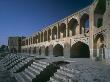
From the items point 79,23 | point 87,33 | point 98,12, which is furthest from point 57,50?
point 98,12

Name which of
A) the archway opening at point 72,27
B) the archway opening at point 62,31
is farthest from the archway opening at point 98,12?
the archway opening at point 62,31

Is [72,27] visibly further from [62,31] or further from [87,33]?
[87,33]

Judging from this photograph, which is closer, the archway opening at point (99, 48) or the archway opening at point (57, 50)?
the archway opening at point (99, 48)

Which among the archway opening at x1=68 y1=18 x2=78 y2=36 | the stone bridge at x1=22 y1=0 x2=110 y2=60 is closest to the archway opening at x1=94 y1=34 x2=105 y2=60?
the stone bridge at x1=22 y1=0 x2=110 y2=60

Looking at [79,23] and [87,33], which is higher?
[79,23]

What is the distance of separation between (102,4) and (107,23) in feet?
10.6

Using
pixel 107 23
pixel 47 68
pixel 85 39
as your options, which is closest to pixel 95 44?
pixel 85 39

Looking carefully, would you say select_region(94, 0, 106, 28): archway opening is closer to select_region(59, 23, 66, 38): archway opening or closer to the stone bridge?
the stone bridge

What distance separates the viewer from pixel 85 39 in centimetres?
1612

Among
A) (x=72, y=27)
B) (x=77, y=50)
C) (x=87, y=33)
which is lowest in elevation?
(x=77, y=50)

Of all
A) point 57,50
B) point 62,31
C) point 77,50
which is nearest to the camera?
point 77,50

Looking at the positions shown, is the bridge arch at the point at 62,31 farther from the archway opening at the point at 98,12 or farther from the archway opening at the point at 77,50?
the archway opening at the point at 98,12

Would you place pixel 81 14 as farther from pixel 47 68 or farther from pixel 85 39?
pixel 47 68

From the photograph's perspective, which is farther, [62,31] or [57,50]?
[57,50]
